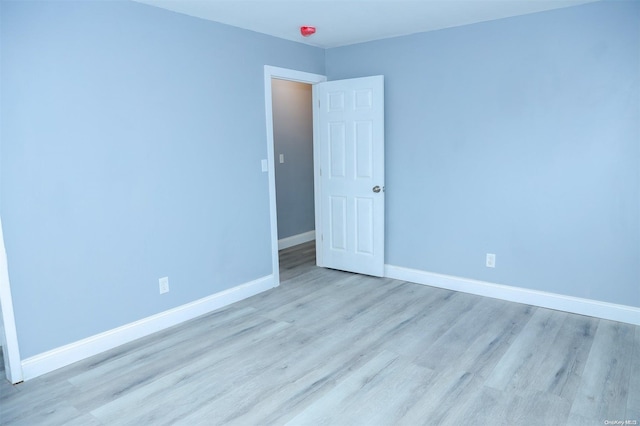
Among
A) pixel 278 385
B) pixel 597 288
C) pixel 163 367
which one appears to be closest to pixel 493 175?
pixel 597 288

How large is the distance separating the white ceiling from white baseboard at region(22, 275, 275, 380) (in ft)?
7.41

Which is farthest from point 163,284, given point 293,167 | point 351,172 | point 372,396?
point 293,167

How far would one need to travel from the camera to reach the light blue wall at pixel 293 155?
5.48 meters

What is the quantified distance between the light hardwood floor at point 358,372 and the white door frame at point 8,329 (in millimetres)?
89

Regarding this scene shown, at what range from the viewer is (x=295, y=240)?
19.1 feet

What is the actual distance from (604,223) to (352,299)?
6.81 feet

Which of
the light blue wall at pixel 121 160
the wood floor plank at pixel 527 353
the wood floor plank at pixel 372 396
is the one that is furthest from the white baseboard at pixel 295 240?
the wood floor plank at pixel 527 353

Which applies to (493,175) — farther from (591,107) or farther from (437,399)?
(437,399)

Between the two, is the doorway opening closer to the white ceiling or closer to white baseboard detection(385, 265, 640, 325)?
white baseboard detection(385, 265, 640, 325)

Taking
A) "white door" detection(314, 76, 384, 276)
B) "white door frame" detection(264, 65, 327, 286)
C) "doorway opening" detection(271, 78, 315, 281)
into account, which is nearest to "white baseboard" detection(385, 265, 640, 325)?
"white door" detection(314, 76, 384, 276)

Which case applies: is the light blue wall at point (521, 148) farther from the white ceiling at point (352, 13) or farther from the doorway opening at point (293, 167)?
the doorway opening at point (293, 167)

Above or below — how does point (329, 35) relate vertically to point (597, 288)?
above

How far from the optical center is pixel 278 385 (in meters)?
2.44

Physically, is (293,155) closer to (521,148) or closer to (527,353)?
(521,148)
